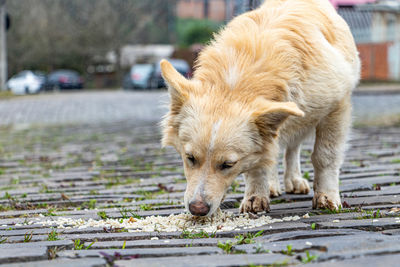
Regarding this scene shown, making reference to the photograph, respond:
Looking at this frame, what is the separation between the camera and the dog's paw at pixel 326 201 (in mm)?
4418

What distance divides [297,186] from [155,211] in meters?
1.53

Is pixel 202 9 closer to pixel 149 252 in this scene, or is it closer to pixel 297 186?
pixel 297 186

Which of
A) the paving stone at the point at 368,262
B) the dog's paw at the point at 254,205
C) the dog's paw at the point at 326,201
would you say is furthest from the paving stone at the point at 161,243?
the dog's paw at the point at 326,201

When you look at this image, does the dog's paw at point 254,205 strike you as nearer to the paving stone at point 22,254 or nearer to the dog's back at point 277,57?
the dog's back at point 277,57

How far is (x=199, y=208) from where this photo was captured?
367 cm

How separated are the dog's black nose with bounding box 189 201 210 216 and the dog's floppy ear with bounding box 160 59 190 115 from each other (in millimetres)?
782

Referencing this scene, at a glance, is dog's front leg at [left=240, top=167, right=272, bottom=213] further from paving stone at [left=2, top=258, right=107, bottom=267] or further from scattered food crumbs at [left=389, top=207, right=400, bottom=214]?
paving stone at [left=2, top=258, right=107, bottom=267]

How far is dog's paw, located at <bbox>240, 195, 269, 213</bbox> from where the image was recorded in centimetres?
445

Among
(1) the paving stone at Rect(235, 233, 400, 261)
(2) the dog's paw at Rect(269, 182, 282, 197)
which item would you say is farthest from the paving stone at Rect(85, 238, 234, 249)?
(2) the dog's paw at Rect(269, 182, 282, 197)

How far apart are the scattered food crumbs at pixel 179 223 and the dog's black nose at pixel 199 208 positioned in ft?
0.43

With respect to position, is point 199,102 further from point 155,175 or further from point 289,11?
point 155,175

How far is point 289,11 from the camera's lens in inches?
183

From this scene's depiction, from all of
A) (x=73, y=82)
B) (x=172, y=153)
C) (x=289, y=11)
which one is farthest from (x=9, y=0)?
(x=289, y=11)

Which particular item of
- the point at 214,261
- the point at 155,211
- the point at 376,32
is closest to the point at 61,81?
the point at 376,32
